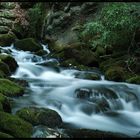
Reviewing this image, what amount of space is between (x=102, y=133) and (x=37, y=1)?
14516 mm

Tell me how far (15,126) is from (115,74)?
6.35 m

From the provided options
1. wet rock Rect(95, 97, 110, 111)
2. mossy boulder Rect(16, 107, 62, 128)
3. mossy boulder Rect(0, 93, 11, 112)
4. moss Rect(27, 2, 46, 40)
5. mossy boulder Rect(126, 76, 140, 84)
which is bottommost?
mossy boulder Rect(16, 107, 62, 128)

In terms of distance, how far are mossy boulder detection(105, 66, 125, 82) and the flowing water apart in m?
0.26

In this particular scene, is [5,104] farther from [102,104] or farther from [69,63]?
[69,63]

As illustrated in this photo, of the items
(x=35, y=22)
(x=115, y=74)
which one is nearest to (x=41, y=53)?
(x=35, y=22)

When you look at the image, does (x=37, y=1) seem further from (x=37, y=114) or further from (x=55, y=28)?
(x=37, y=114)

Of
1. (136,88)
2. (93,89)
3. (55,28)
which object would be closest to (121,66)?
(136,88)

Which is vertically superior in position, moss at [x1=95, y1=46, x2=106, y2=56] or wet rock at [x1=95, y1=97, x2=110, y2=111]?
moss at [x1=95, y1=46, x2=106, y2=56]

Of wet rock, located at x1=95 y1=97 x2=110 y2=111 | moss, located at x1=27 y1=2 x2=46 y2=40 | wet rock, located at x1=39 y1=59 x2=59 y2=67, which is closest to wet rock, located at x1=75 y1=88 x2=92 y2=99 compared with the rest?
wet rock, located at x1=95 y1=97 x2=110 y2=111

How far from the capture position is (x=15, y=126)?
7.11 metres

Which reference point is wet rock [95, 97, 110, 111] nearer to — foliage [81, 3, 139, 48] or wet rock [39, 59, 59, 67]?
foliage [81, 3, 139, 48]

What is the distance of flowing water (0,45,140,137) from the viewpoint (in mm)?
8961

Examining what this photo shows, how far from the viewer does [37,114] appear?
7906 mm

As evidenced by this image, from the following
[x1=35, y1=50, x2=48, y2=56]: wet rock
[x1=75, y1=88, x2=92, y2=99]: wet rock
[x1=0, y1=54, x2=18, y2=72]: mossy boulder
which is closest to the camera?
[x1=75, y1=88, x2=92, y2=99]: wet rock
